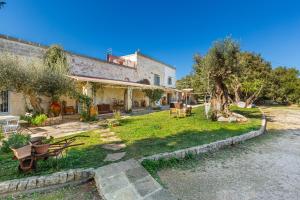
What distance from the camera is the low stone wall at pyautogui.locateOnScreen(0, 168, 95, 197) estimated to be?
350cm

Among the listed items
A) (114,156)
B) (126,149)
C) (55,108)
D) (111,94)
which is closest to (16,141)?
(114,156)

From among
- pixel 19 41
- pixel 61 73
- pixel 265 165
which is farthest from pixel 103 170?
pixel 19 41

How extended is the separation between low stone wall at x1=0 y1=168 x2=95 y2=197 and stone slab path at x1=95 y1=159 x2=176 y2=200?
1.11 ft

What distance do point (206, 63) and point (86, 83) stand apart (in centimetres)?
867

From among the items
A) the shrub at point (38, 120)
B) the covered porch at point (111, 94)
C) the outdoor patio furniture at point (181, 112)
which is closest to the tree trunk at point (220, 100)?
the outdoor patio furniture at point (181, 112)

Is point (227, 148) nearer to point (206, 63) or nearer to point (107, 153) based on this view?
point (107, 153)

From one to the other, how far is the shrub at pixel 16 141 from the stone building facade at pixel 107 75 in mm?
7246

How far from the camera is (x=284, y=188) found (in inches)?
149

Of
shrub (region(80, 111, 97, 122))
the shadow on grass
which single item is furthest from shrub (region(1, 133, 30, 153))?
shrub (region(80, 111, 97, 122))

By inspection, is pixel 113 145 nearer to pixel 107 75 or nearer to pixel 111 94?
pixel 111 94

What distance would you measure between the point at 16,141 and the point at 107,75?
15.4 m

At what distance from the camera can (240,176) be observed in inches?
170

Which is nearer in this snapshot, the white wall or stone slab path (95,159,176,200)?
stone slab path (95,159,176,200)

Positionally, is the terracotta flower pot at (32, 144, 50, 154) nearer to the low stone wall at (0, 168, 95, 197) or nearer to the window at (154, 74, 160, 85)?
the low stone wall at (0, 168, 95, 197)
